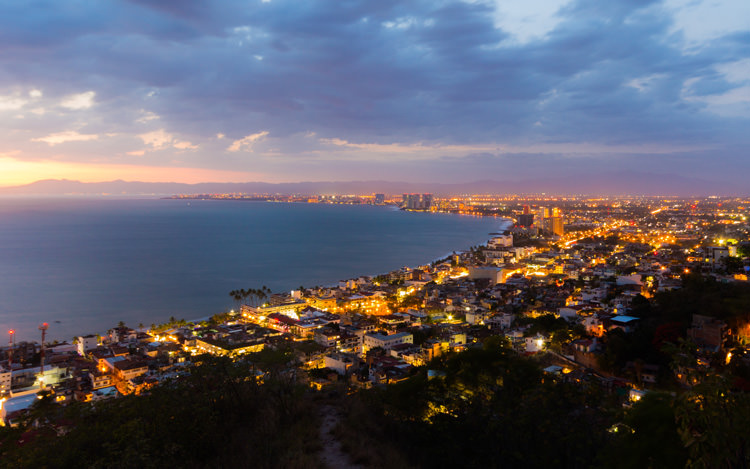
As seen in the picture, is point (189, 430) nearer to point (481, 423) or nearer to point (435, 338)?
point (481, 423)

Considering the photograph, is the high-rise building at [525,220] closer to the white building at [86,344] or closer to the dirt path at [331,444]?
the white building at [86,344]

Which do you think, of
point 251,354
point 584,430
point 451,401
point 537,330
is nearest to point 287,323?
point 537,330

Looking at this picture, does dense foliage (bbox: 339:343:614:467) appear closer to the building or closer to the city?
the city

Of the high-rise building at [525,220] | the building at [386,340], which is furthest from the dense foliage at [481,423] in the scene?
the high-rise building at [525,220]

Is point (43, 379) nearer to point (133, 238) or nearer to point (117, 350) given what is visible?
point (117, 350)

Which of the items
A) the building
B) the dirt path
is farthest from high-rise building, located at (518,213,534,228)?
the dirt path
